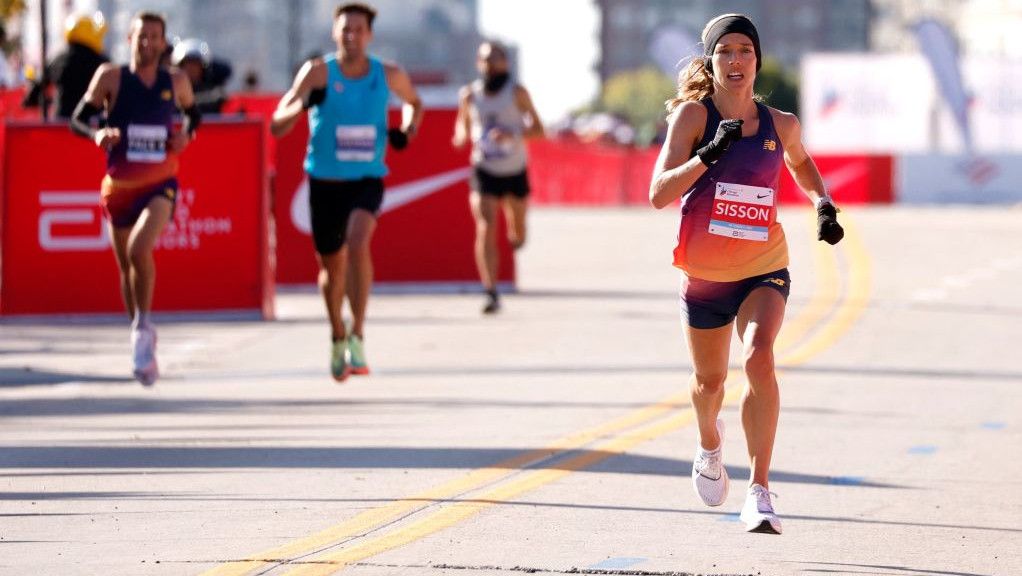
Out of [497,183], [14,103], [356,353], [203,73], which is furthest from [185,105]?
[14,103]

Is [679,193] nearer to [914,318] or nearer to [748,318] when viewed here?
[748,318]

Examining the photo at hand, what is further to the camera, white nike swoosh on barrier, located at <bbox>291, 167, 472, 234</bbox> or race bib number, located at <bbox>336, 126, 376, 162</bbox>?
white nike swoosh on barrier, located at <bbox>291, 167, 472, 234</bbox>

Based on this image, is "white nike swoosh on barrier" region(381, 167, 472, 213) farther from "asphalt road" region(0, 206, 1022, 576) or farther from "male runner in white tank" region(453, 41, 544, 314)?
"male runner in white tank" region(453, 41, 544, 314)

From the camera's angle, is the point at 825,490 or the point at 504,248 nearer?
the point at 825,490

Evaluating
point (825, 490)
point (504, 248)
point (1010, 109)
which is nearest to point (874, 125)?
point (1010, 109)

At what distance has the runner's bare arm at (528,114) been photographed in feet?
55.1

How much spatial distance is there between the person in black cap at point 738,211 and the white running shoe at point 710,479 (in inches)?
11.9

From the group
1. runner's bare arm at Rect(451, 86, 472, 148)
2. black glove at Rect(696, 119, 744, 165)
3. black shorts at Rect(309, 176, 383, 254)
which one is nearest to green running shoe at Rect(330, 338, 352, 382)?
black shorts at Rect(309, 176, 383, 254)

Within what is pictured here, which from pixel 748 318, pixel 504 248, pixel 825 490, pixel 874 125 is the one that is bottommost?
pixel 874 125

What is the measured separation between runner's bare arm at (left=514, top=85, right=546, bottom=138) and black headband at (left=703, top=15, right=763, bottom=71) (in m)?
9.52

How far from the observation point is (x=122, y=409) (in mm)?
11008

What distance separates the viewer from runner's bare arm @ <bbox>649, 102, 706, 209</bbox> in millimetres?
6996

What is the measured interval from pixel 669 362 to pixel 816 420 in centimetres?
291

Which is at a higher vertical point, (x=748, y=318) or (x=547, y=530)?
(x=748, y=318)
